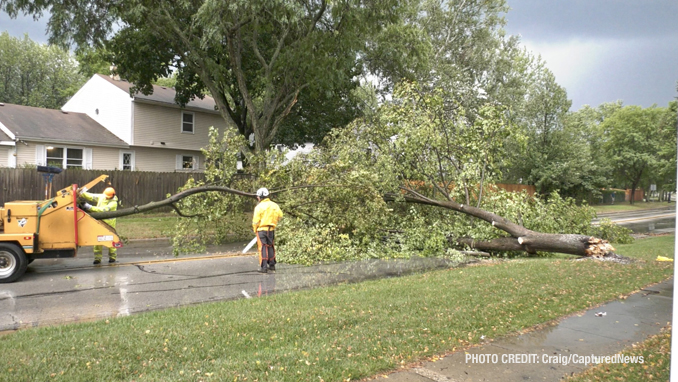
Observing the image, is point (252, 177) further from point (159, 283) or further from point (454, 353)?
point (454, 353)

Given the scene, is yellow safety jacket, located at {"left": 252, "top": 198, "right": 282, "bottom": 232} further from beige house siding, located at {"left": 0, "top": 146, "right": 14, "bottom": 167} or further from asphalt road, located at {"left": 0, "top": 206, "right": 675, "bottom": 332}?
beige house siding, located at {"left": 0, "top": 146, "right": 14, "bottom": 167}

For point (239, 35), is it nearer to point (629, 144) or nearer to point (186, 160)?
point (186, 160)

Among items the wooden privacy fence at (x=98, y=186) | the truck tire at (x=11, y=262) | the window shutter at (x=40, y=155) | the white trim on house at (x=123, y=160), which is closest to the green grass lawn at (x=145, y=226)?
the wooden privacy fence at (x=98, y=186)

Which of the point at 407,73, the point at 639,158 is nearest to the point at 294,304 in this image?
the point at 407,73

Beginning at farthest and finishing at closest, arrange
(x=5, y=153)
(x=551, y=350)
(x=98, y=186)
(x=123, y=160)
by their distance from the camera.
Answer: (x=123, y=160) < (x=5, y=153) < (x=98, y=186) < (x=551, y=350)

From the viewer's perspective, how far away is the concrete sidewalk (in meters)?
4.21

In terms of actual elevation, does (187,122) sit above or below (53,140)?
above

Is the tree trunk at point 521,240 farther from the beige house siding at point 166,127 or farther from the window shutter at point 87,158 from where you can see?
A: the beige house siding at point 166,127

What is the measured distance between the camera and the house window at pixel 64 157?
23.0 meters

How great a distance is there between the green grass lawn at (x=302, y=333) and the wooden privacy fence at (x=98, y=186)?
47.4 feet

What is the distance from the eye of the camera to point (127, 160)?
87.6ft

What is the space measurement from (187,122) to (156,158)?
2911mm

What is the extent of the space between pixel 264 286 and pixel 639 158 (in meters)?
Result: 39.9

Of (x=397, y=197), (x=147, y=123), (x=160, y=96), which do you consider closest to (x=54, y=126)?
(x=147, y=123)
